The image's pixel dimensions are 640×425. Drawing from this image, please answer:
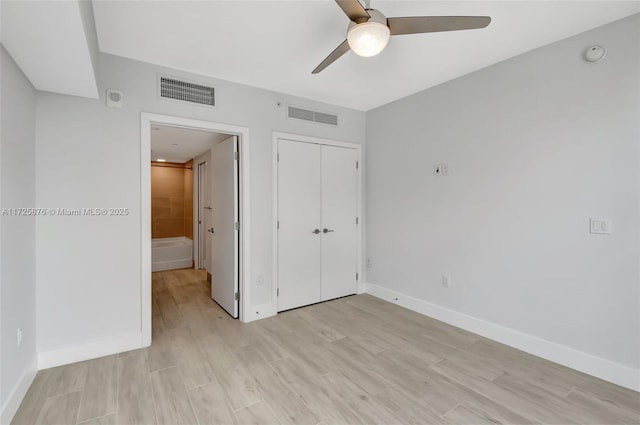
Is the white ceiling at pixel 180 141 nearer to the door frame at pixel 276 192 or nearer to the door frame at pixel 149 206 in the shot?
the door frame at pixel 149 206

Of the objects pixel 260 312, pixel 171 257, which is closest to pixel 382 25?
pixel 260 312

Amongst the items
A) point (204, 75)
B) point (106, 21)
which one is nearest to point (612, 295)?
point (204, 75)

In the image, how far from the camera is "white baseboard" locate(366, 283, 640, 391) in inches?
85.3

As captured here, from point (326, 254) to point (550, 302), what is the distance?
94.5 inches

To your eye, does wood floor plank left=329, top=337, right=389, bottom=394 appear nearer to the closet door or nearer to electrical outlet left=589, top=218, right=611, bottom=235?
the closet door

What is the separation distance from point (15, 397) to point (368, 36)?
122 inches

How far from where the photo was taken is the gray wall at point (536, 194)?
7.14 feet

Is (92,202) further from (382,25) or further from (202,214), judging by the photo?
(202,214)

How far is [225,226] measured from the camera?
11.9 feet

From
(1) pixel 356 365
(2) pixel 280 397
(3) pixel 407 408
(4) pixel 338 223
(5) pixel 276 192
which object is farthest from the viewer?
(4) pixel 338 223

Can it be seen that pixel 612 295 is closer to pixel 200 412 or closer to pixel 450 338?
pixel 450 338

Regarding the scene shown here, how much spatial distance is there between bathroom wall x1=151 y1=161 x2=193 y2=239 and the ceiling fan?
6094 mm

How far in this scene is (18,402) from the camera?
1900 millimetres

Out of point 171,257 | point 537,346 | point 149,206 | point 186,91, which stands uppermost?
point 186,91
